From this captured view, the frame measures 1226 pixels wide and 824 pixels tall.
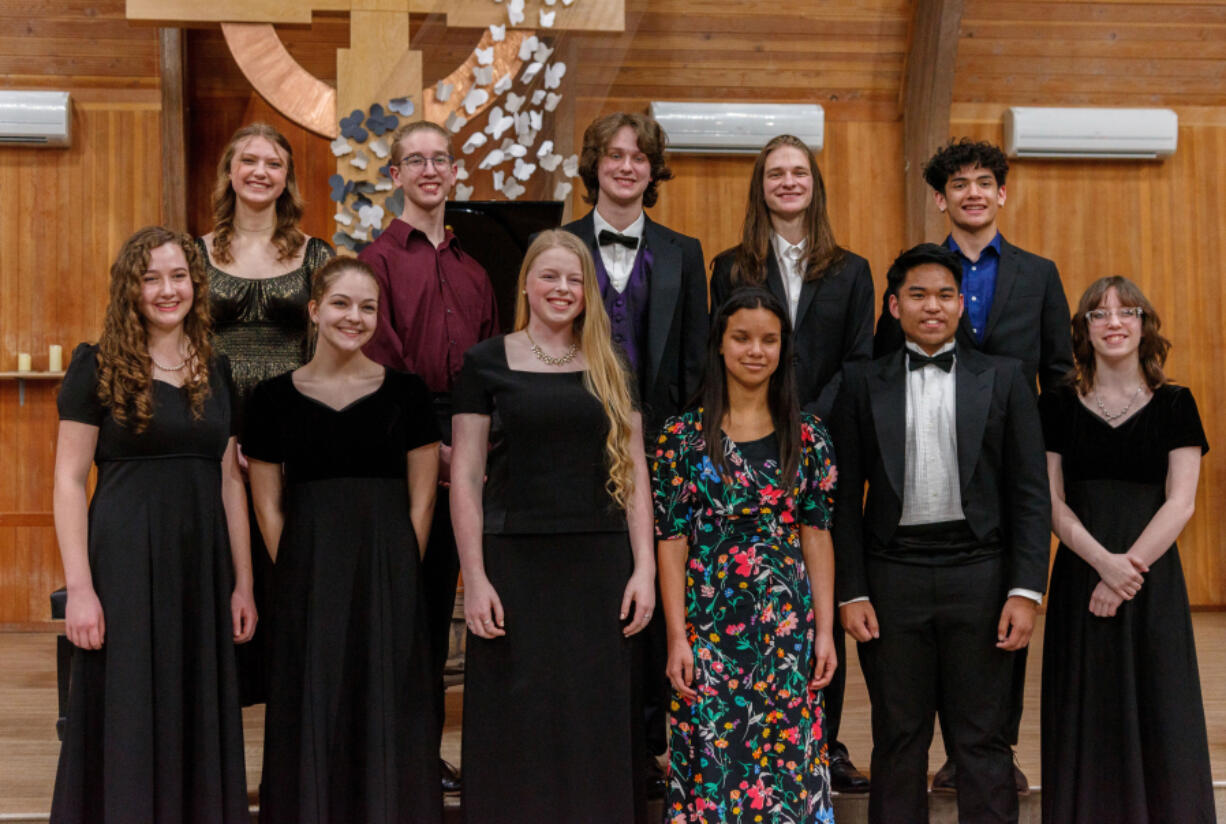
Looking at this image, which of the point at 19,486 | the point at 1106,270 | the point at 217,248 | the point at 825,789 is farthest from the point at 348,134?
the point at 1106,270

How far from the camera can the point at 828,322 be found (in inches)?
110

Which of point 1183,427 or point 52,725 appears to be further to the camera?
point 52,725

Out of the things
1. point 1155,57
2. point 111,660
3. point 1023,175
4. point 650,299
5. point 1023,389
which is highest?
point 1155,57

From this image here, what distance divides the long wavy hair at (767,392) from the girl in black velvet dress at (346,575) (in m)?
0.59

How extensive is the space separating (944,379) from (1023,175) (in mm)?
3516

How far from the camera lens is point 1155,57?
5559mm

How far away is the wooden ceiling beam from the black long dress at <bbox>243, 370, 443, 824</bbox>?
3562 millimetres

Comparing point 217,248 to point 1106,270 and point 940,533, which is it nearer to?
point 940,533

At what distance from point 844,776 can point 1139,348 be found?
122 centimetres

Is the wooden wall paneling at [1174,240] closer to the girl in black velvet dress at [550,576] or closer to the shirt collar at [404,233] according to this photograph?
the shirt collar at [404,233]

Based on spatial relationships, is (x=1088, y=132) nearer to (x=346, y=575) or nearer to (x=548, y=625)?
(x=548, y=625)

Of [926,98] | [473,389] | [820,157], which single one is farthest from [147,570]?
[926,98]

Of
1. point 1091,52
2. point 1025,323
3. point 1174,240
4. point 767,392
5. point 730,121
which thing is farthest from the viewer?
point 1174,240

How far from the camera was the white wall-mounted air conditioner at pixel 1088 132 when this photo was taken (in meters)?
5.50
